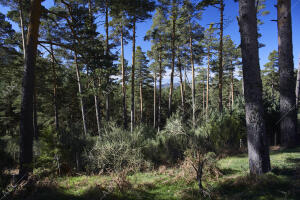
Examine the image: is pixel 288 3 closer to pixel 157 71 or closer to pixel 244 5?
pixel 244 5

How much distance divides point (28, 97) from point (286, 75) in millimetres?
9781

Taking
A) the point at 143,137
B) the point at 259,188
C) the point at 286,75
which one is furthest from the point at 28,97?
the point at 286,75

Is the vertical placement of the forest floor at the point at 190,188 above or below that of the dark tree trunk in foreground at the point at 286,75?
below

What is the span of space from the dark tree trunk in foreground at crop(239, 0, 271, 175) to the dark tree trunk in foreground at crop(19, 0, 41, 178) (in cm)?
649

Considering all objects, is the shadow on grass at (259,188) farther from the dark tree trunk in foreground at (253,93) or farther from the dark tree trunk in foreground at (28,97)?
the dark tree trunk in foreground at (28,97)

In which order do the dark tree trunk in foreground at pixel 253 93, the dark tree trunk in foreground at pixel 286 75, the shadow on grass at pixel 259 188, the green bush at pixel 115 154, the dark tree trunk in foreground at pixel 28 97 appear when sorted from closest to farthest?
the shadow on grass at pixel 259 188, the dark tree trunk in foreground at pixel 253 93, the dark tree trunk in foreground at pixel 28 97, the green bush at pixel 115 154, the dark tree trunk in foreground at pixel 286 75

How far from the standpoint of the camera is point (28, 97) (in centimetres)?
500

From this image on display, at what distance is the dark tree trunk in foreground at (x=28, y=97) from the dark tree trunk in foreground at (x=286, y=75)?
30.9 ft

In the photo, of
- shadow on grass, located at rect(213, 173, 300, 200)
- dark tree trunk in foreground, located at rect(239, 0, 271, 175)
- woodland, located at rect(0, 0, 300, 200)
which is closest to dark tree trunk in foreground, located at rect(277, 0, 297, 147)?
woodland, located at rect(0, 0, 300, 200)

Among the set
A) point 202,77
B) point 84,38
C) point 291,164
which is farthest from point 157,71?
point 291,164

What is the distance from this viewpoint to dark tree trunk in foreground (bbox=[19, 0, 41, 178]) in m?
4.83

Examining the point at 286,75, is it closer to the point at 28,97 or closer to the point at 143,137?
the point at 143,137

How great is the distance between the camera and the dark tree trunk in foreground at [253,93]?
3.74 metres

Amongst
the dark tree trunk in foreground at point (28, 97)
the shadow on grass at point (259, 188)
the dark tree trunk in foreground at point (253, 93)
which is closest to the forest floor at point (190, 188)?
the shadow on grass at point (259, 188)
